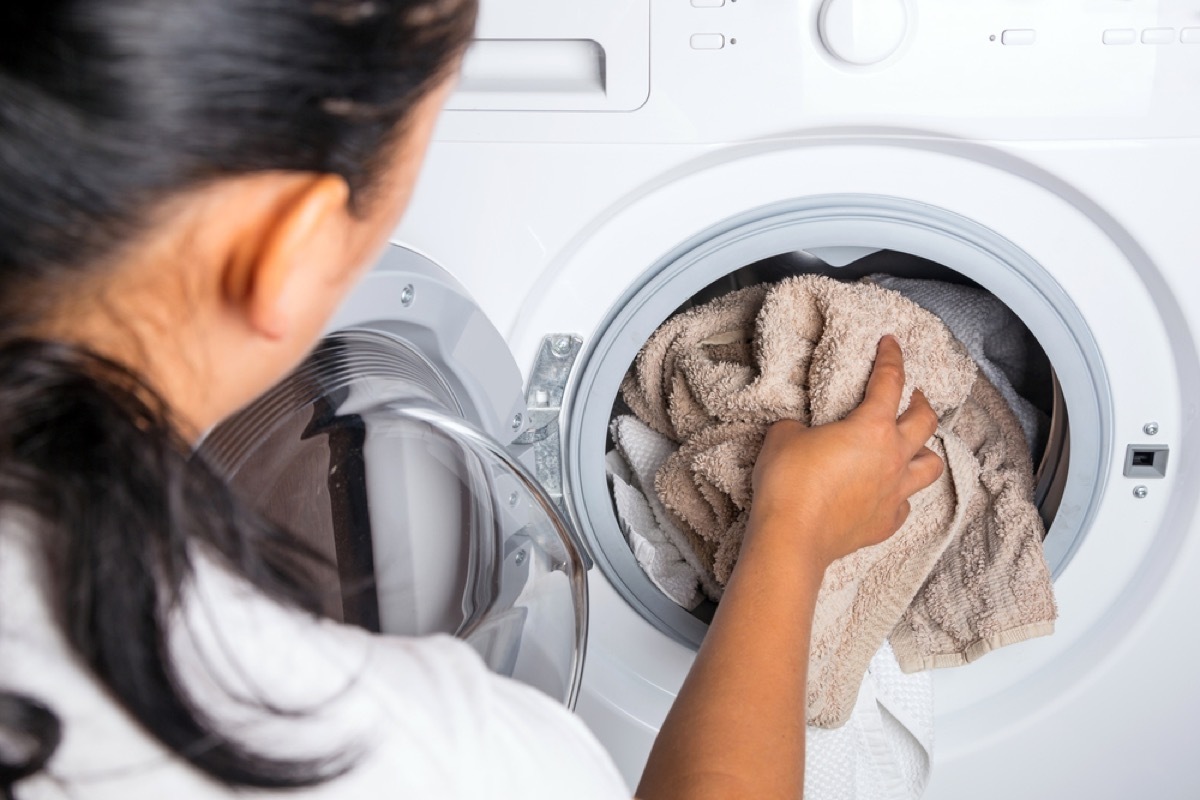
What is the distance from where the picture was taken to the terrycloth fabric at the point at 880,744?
0.80 m

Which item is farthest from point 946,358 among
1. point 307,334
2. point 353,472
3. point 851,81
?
point 307,334

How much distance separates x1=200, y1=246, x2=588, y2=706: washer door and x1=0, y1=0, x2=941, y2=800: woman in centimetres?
24

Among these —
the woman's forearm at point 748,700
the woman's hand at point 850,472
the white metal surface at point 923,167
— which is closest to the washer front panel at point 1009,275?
the white metal surface at point 923,167

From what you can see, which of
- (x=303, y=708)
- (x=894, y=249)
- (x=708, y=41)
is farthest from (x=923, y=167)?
(x=303, y=708)

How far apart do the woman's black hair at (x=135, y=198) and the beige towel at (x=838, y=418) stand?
45 centimetres

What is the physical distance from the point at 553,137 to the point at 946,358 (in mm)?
334

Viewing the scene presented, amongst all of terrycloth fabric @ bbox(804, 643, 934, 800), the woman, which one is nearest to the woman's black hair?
the woman

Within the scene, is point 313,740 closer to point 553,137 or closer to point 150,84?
point 150,84

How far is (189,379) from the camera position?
1.10ft

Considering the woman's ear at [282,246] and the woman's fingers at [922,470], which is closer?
the woman's ear at [282,246]

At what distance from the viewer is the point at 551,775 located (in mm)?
367

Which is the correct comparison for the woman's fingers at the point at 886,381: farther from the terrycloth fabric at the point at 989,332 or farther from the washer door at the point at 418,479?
the washer door at the point at 418,479

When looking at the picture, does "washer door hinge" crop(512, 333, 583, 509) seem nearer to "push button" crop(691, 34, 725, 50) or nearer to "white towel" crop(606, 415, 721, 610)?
"white towel" crop(606, 415, 721, 610)

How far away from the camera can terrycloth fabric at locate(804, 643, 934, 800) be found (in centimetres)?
80
